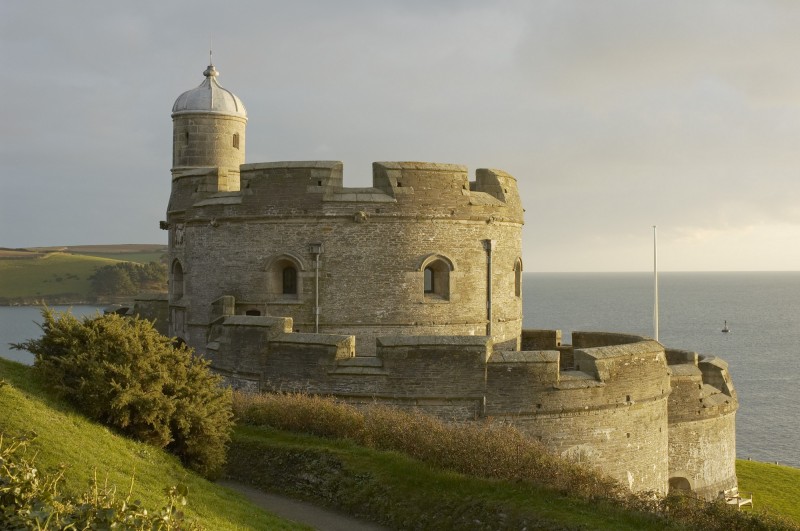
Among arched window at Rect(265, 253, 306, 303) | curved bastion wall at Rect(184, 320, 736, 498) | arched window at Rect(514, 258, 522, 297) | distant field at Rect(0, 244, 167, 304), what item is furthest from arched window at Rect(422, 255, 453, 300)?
distant field at Rect(0, 244, 167, 304)

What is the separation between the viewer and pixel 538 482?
11.2 meters

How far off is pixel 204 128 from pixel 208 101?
78 centimetres

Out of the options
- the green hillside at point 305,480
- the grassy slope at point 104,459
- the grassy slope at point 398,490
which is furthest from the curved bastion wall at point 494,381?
the grassy slope at point 104,459

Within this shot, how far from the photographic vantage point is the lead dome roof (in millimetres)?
23109

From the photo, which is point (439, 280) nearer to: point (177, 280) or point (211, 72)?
point (177, 280)

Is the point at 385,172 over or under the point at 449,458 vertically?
over

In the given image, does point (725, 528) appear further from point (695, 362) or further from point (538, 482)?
point (695, 362)

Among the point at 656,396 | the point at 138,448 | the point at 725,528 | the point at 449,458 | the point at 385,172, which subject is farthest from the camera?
the point at 385,172

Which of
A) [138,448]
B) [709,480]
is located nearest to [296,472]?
[138,448]

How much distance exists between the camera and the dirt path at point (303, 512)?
1153 cm

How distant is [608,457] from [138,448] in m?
9.73

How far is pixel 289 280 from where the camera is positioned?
19656 millimetres

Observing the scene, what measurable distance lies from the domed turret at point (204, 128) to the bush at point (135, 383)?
11550 mm

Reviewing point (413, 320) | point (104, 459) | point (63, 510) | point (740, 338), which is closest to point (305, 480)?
point (104, 459)
